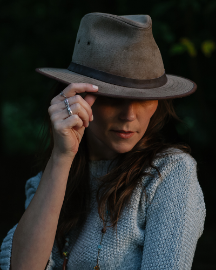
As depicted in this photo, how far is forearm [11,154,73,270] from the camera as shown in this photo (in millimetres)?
1416

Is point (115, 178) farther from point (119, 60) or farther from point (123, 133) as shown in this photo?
point (119, 60)

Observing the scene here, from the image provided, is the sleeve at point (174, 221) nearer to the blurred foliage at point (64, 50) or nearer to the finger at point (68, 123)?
the finger at point (68, 123)

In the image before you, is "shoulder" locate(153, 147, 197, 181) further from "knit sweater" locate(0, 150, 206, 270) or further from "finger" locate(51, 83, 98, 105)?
"finger" locate(51, 83, 98, 105)

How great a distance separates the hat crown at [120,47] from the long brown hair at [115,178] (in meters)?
0.40

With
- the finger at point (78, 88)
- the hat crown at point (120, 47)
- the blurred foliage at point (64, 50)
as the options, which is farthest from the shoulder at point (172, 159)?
the blurred foliage at point (64, 50)

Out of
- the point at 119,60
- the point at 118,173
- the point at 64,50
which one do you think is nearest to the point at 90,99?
the point at 119,60

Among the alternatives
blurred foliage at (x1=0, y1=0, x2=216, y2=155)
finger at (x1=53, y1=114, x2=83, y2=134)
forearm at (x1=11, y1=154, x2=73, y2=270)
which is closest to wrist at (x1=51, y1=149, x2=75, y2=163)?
forearm at (x1=11, y1=154, x2=73, y2=270)

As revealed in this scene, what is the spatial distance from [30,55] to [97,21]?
2453 millimetres

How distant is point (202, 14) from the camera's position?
127 inches

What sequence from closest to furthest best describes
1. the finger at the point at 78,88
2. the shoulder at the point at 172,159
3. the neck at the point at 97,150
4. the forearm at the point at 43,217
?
the finger at the point at 78,88 → the forearm at the point at 43,217 → the shoulder at the point at 172,159 → the neck at the point at 97,150

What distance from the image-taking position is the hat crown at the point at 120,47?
1.35 m

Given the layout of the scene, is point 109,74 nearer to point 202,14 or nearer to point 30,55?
point 202,14

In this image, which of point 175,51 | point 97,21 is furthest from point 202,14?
point 97,21

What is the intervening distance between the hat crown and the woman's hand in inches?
5.6
